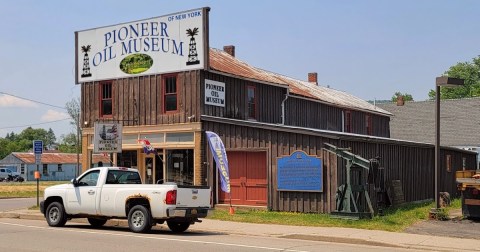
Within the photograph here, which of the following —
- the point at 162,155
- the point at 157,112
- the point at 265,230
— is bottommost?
the point at 265,230

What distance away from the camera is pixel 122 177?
18812mm

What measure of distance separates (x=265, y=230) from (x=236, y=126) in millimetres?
7316

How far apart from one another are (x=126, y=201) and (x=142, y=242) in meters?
2.98

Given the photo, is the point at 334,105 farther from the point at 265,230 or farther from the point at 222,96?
the point at 265,230

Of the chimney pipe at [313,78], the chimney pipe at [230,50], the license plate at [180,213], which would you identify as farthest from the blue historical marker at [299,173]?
the chimney pipe at [313,78]

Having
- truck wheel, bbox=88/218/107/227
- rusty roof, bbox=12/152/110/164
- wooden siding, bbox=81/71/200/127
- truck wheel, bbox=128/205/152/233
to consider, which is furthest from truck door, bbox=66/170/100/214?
rusty roof, bbox=12/152/110/164

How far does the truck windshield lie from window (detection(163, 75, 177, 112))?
771cm

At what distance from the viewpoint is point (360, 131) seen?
132ft

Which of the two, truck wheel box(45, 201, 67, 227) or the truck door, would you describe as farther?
truck wheel box(45, 201, 67, 227)

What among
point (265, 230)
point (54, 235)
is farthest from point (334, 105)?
point (54, 235)

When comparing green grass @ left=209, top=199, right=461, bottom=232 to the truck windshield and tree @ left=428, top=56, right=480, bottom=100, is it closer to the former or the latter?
the truck windshield

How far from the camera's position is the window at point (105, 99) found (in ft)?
94.4

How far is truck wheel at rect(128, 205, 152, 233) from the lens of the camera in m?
17.2

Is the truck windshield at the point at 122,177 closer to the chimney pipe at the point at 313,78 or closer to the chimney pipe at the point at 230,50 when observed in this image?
the chimney pipe at the point at 230,50
